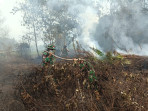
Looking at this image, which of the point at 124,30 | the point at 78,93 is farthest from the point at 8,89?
the point at 124,30

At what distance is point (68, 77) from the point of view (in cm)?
299

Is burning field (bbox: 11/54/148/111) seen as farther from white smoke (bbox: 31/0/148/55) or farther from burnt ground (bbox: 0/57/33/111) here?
white smoke (bbox: 31/0/148/55)

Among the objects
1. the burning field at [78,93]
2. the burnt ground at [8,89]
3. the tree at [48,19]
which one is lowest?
the burnt ground at [8,89]

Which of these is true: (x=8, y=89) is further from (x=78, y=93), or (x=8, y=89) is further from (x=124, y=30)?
(x=124, y=30)

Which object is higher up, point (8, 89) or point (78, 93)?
point (78, 93)

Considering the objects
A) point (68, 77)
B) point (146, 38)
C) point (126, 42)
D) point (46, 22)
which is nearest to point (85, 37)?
point (46, 22)

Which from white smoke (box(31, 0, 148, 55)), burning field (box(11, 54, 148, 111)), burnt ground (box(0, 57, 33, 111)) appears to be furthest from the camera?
white smoke (box(31, 0, 148, 55))

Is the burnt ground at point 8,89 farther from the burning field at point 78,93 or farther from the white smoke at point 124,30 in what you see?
the white smoke at point 124,30

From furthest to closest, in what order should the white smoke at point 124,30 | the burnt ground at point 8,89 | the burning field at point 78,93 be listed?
1. the white smoke at point 124,30
2. the burnt ground at point 8,89
3. the burning field at point 78,93

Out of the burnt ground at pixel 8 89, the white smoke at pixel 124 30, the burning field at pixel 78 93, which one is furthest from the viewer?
the white smoke at pixel 124 30

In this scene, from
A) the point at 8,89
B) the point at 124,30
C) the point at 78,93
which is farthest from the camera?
the point at 124,30

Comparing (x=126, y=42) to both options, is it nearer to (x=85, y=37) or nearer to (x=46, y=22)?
(x=85, y=37)

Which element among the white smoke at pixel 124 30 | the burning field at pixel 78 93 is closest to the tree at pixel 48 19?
the white smoke at pixel 124 30

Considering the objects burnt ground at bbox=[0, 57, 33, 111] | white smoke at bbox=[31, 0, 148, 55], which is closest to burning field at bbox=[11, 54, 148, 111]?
burnt ground at bbox=[0, 57, 33, 111]
